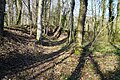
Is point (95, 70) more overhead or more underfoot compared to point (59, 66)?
more underfoot

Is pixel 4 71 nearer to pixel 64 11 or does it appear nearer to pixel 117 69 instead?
pixel 117 69

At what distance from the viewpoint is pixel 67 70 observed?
11.0 m

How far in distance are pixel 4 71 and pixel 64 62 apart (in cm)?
375

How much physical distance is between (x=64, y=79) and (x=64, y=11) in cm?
2980

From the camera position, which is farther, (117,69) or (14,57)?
(14,57)

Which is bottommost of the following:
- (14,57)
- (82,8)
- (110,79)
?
(110,79)

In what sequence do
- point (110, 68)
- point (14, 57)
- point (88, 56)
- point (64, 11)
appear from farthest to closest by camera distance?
point (64, 11)
point (88, 56)
point (14, 57)
point (110, 68)

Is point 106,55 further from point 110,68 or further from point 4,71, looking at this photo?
point 4,71

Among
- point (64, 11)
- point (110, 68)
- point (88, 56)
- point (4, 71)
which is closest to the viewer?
point (4, 71)

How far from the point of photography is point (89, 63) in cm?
1184

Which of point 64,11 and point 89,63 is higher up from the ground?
point 64,11

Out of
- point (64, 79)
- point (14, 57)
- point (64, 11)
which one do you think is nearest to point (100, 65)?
point (64, 79)

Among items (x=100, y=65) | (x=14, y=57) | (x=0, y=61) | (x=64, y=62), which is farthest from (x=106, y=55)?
(x=0, y=61)

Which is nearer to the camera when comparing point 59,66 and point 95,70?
point 95,70
